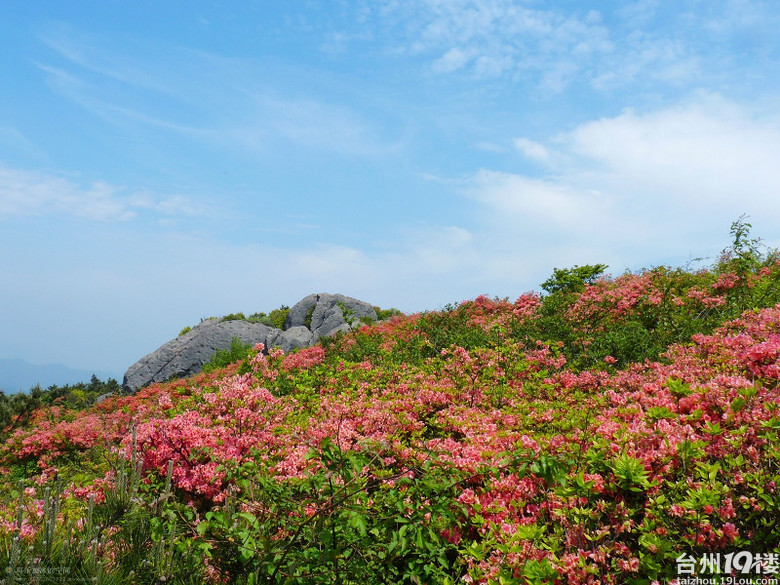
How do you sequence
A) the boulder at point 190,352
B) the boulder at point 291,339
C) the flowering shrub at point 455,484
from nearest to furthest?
the flowering shrub at point 455,484 → the boulder at point 291,339 → the boulder at point 190,352

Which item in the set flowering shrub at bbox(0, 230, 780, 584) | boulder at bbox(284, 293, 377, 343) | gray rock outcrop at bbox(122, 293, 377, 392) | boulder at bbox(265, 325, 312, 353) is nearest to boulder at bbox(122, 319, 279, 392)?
gray rock outcrop at bbox(122, 293, 377, 392)

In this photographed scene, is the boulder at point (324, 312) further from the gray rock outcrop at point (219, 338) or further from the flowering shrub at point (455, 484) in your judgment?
the flowering shrub at point (455, 484)

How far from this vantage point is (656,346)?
9445 mm

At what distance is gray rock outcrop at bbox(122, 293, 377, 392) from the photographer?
29.2m

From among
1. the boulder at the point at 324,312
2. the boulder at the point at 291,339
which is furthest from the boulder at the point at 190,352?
the boulder at the point at 324,312

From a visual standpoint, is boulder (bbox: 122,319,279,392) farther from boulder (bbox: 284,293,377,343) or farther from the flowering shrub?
A: the flowering shrub

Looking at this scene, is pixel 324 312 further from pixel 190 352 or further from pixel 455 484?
pixel 455 484

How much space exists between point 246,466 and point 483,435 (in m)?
2.52

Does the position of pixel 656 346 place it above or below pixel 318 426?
above

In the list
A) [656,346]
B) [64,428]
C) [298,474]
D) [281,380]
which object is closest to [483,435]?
[298,474]

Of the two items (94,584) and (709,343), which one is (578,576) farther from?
(709,343)

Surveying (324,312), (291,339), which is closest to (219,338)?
(291,339)

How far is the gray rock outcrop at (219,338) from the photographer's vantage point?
29.2 metres

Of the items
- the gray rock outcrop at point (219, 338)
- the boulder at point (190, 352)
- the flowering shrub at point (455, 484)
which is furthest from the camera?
the boulder at point (190, 352)
